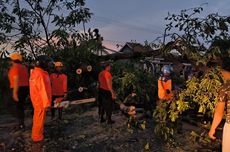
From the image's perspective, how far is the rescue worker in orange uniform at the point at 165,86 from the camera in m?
9.38

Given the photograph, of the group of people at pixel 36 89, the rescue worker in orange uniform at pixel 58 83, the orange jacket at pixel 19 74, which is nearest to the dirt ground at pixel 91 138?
the group of people at pixel 36 89

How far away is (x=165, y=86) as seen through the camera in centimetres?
980

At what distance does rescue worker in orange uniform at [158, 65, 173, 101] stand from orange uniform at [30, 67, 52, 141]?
113 inches

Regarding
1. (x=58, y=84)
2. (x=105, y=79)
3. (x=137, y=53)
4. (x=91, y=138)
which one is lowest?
(x=91, y=138)

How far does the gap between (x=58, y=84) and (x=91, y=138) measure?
7.36 ft

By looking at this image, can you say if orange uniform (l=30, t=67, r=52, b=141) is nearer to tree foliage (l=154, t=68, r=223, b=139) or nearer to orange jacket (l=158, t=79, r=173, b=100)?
tree foliage (l=154, t=68, r=223, b=139)

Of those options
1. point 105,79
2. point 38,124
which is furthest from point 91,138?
point 105,79

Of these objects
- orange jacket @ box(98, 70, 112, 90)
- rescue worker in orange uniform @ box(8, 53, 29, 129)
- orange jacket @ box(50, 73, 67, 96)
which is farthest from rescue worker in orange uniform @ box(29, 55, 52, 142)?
orange jacket @ box(98, 70, 112, 90)

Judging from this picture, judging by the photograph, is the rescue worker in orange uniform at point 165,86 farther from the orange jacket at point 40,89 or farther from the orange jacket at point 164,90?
the orange jacket at point 40,89

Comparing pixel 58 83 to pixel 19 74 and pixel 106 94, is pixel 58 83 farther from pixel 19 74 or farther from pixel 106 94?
pixel 19 74

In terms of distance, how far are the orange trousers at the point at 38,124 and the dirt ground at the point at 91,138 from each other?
0.16 meters

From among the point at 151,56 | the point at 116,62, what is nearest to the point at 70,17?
the point at 116,62

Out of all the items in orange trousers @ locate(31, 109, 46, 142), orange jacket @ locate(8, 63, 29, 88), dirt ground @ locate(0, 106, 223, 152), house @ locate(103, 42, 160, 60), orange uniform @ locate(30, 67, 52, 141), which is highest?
house @ locate(103, 42, 160, 60)

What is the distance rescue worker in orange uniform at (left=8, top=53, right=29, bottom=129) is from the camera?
28.7 feet
